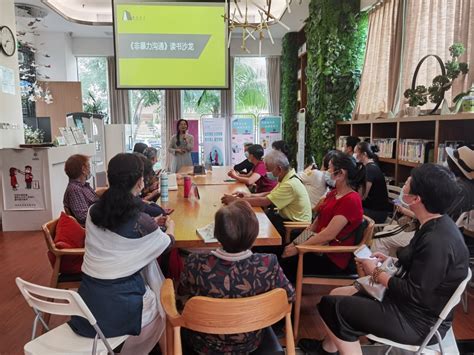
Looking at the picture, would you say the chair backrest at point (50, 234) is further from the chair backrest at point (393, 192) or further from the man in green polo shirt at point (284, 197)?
the chair backrest at point (393, 192)

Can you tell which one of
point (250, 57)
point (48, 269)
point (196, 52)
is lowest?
point (48, 269)

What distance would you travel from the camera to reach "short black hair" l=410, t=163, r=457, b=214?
150cm

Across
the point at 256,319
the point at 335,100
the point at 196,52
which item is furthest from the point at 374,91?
the point at 256,319

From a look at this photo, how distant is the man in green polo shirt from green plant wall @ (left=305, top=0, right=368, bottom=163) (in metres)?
3.32

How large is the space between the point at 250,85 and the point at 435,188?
26.9 ft

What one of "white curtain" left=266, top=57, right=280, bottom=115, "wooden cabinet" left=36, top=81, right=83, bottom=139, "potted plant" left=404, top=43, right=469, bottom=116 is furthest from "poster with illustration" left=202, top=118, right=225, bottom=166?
"potted plant" left=404, top=43, right=469, bottom=116

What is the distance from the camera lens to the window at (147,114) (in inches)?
360

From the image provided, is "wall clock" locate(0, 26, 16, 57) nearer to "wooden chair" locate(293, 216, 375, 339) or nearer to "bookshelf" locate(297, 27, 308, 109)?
"wooden chair" locate(293, 216, 375, 339)

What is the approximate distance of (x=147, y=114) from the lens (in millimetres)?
9250

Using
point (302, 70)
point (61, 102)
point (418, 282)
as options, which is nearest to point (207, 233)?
point (418, 282)

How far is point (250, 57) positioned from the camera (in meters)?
9.26

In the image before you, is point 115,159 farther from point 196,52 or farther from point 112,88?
point 112,88

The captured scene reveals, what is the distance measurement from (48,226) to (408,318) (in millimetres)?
1897

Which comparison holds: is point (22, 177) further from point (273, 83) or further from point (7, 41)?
point (273, 83)
